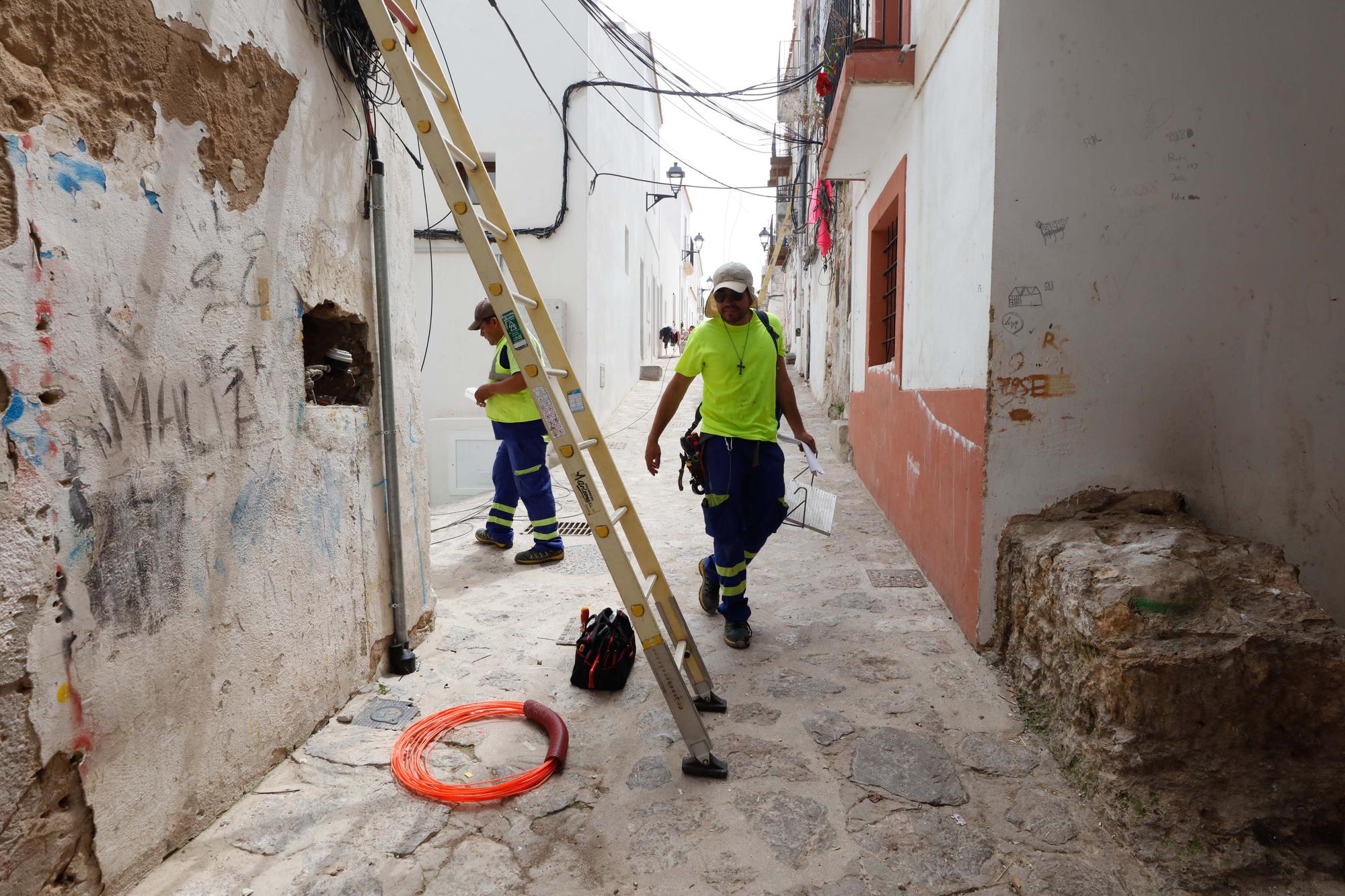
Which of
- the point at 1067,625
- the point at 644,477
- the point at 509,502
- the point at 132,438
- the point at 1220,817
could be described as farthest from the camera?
the point at 644,477

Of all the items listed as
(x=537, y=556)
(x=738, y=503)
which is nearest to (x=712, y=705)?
(x=738, y=503)

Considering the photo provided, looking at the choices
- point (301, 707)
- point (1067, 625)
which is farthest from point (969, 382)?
point (301, 707)

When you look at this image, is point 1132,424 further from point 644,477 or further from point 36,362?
point 644,477

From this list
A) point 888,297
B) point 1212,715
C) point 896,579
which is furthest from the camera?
point 888,297

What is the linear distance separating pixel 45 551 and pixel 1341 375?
14.1ft

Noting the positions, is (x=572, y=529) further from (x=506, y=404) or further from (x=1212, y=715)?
(x=1212, y=715)

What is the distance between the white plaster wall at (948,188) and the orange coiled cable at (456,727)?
7.38 feet

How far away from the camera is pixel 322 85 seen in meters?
2.66

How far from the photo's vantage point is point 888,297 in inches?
253

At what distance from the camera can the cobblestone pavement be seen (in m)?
1.95

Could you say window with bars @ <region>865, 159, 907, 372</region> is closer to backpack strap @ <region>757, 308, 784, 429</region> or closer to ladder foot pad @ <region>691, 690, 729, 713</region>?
backpack strap @ <region>757, 308, 784, 429</region>

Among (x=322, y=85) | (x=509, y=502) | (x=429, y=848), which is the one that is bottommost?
(x=429, y=848)

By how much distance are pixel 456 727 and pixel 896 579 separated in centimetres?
265

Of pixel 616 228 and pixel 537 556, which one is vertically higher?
pixel 616 228
